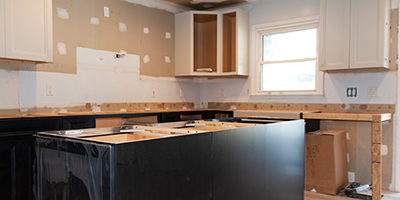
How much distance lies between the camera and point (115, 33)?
14.0 ft

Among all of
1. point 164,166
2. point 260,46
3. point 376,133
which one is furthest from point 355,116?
point 164,166

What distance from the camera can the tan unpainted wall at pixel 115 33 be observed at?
12.1 feet

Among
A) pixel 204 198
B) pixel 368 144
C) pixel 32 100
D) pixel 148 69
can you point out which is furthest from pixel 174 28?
pixel 204 198

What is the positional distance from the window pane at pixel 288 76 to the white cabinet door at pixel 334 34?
560 mm

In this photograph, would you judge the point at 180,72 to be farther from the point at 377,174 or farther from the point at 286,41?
the point at 377,174

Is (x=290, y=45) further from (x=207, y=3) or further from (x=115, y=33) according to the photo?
(x=115, y=33)

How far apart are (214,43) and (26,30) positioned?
9.61ft

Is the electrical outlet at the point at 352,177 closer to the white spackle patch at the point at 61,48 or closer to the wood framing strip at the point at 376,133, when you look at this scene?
the wood framing strip at the point at 376,133

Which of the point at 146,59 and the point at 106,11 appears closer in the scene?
the point at 106,11

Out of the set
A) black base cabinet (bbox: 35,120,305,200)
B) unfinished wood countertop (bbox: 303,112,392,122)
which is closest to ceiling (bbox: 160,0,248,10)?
unfinished wood countertop (bbox: 303,112,392,122)

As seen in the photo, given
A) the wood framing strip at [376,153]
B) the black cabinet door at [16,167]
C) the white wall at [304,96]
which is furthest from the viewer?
the white wall at [304,96]

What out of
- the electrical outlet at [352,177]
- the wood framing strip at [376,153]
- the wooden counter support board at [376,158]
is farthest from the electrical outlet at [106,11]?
the electrical outlet at [352,177]

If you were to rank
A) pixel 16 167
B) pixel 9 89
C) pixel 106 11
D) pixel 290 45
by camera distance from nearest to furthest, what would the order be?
pixel 16 167 < pixel 9 89 < pixel 106 11 < pixel 290 45

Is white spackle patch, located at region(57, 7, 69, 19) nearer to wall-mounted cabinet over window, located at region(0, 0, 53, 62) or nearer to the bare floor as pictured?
wall-mounted cabinet over window, located at region(0, 0, 53, 62)
